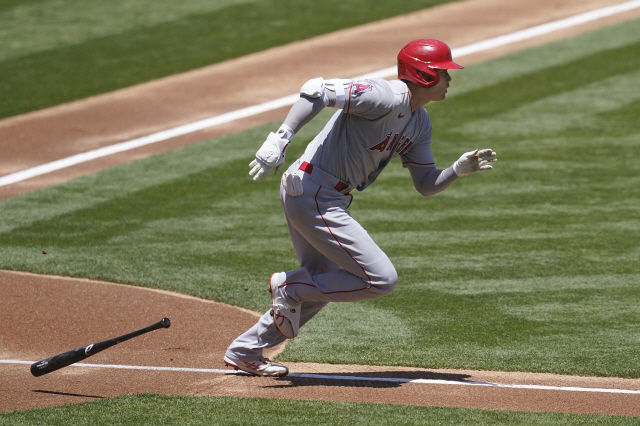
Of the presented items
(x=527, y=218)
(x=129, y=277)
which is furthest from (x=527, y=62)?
(x=129, y=277)

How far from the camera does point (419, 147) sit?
5418 millimetres

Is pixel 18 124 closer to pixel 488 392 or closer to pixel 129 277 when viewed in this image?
pixel 129 277

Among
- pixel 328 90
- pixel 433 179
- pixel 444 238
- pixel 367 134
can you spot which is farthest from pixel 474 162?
pixel 444 238

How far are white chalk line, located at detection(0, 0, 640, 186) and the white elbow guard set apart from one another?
20.8 feet

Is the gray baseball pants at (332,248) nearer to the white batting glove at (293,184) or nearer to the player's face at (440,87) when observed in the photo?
the white batting glove at (293,184)

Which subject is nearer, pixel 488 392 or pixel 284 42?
pixel 488 392

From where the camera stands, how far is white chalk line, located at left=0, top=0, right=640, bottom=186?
11289 millimetres

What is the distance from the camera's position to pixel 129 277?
7582 mm

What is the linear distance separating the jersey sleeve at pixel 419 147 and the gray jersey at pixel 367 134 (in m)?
0.03

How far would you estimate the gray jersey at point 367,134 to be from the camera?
15.6 feet

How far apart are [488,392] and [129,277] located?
3709 mm

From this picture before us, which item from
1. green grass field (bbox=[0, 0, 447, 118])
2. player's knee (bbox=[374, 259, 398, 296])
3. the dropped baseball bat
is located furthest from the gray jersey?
green grass field (bbox=[0, 0, 447, 118])

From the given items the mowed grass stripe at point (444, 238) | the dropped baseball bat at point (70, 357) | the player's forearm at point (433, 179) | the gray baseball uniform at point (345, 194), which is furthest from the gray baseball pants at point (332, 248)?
the dropped baseball bat at point (70, 357)

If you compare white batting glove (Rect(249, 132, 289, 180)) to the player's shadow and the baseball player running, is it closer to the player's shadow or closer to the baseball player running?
the baseball player running
